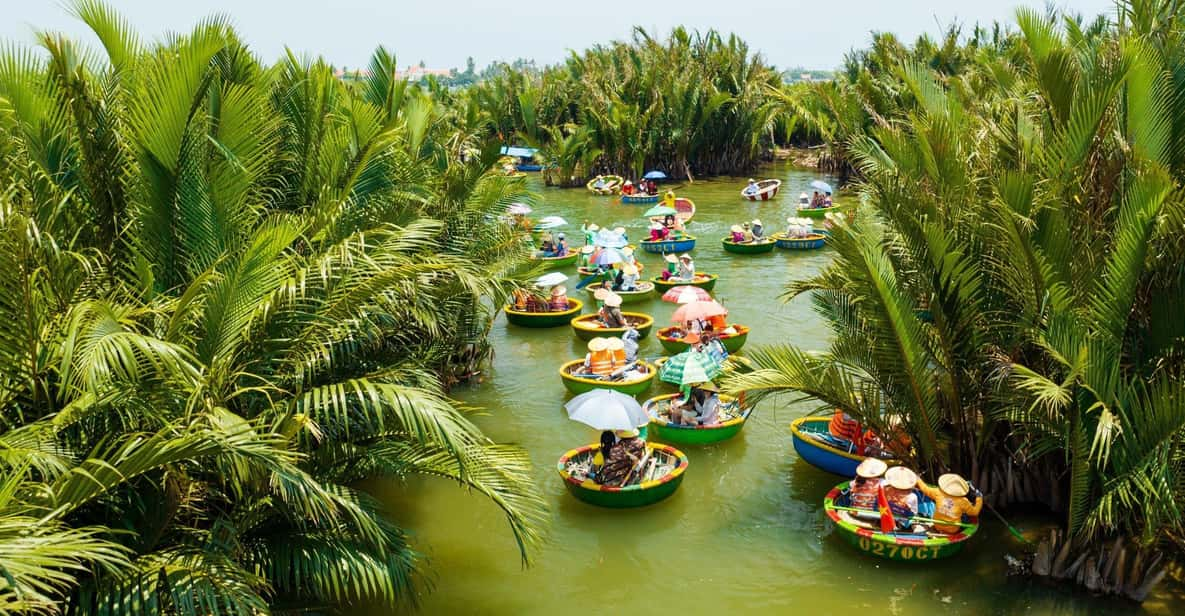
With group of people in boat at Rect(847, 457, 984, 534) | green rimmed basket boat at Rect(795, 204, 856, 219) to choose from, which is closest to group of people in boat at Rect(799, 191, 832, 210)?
green rimmed basket boat at Rect(795, 204, 856, 219)

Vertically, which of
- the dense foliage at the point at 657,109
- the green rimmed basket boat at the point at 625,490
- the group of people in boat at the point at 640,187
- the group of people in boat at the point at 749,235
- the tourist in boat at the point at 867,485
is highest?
the dense foliage at the point at 657,109

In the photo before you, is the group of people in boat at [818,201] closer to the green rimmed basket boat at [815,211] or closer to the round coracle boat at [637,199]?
the green rimmed basket boat at [815,211]

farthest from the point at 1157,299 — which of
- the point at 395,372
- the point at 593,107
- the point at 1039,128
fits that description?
the point at 593,107

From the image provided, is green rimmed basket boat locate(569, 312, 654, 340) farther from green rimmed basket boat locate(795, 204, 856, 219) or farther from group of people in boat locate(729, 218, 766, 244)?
green rimmed basket boat locate(795, 204, 856, 219)

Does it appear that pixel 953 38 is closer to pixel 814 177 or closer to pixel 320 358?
pixel 814 177

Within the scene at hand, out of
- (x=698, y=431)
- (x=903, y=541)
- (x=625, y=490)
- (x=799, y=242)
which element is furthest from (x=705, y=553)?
(x=799, y=242)

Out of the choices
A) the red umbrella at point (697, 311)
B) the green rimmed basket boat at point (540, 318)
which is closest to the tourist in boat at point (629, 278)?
the green rimmed basket boat at point (540, 318)
